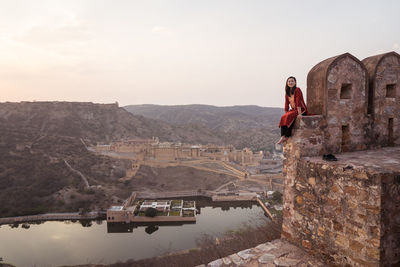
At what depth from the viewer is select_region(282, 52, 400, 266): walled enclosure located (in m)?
2.16

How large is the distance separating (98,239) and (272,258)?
20877 millimetres

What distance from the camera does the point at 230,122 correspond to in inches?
3804

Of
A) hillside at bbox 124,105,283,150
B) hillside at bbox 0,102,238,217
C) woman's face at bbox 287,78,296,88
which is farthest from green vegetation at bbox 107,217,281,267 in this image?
hillside at bbox 124,105,283,150

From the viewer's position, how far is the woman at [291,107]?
3.05 meters

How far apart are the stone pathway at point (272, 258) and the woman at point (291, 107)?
128 cm

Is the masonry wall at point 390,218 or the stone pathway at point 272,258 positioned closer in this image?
the masonry wall at point 390,218

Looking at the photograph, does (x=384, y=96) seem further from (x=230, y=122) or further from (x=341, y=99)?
(x=230, y=122)

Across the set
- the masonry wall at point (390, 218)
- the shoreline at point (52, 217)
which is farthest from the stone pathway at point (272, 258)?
the shoreline at point (52, 217)

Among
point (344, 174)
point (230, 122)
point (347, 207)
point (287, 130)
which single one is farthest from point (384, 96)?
point (230, 122)

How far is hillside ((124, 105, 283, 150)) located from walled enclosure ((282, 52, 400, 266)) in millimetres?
55234

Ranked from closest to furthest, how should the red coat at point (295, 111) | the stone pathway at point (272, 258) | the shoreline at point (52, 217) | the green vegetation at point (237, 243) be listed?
the stone pathway at point (272, 258)
the red coat at point (295, 111)
the green vegetation at point (237, 243)
the shoreline at point (52, 217)

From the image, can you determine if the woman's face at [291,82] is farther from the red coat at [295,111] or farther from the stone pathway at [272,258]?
the stone pathway at [272,258]

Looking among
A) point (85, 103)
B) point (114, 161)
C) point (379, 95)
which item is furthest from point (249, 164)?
point (85, 103)

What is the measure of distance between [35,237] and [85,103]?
51.7m
